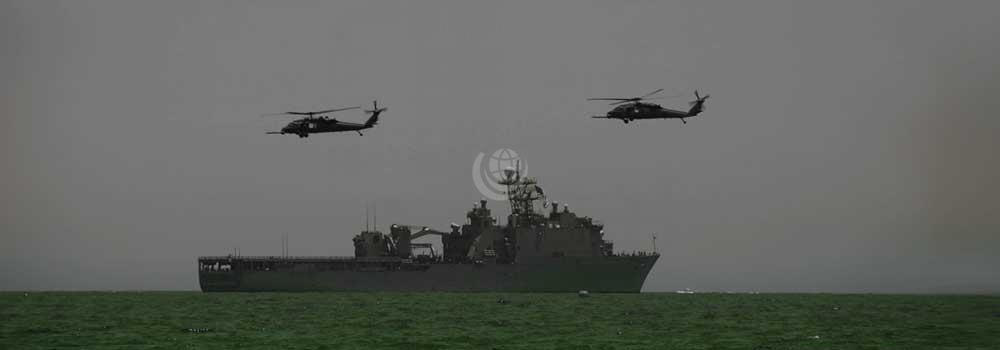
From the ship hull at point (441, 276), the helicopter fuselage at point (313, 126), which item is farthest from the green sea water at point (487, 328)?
the ship hull at point (441, 276)

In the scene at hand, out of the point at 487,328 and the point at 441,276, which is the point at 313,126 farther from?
the point at 441,276

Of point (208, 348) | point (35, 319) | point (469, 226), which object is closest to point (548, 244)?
point (469, 226)

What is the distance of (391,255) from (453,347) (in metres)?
72.6

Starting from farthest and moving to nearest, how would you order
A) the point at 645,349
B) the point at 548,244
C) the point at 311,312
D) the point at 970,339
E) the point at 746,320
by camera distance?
1. the point at 548,244
2. the point at 311,312
3. the point at 746,320
4. the point at 970,339
5. the point at 645,349

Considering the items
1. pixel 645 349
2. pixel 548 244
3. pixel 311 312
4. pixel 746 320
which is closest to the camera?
pixel 645 349

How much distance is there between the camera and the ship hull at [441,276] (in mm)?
107438

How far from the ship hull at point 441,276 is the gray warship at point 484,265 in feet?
0.30

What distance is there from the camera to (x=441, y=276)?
110 m

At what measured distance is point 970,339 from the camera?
1752 inches

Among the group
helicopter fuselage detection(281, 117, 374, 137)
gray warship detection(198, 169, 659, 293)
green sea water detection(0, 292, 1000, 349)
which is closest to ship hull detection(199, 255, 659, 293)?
gray warship detection(198, 169, 659, 293)

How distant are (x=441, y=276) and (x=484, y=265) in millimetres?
4354

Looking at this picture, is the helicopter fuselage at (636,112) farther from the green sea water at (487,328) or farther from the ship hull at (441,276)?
the ship hull at (441,276)

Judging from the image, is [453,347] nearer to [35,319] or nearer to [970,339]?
[970,339]

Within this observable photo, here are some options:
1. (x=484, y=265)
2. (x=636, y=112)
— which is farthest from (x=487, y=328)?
(x=484, y=265)
